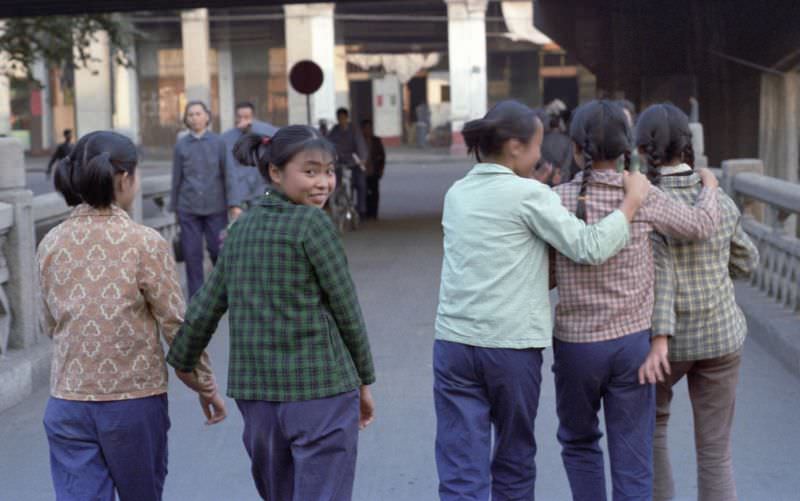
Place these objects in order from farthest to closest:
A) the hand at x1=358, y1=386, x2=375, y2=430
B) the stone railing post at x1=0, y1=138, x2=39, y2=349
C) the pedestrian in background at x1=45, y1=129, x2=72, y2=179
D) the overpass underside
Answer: the pedestrian in background at x1=45, y1=129, x2=72, y2=179 → the overpass underside → the stone railing post at x1=0, y1=138, x2=39, y2=349 → the hand at x1=358, y1=386, x2=375, y2=430

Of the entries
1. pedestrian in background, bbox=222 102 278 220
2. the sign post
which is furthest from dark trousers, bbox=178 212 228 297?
the sign post

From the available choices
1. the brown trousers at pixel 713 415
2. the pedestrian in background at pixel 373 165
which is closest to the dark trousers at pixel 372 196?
the pedestrian in background at pixel 373 165

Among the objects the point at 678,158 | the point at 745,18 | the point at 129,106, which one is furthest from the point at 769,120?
the point at 129,106

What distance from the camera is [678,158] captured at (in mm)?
4785

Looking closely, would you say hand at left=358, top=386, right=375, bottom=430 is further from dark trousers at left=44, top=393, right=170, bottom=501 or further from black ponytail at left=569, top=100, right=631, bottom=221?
black ponytail at left=569, top=100, right=631, bottom=221

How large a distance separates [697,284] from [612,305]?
16.0 inches

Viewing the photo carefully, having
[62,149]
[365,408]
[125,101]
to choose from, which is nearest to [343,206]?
[62,149]

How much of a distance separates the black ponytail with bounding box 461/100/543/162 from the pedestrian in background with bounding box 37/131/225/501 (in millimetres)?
1086

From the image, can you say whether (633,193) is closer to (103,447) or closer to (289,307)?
(289,307)

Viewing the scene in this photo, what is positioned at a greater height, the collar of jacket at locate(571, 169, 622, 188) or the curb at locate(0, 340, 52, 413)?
the collar of jacket at locate(571, 169, 622, 188)

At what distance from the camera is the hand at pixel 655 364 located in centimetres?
452

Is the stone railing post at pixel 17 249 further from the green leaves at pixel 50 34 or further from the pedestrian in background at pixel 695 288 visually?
the green leaves at pixel 50 34

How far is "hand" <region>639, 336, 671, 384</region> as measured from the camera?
4.52 metres

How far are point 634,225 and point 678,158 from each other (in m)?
0.41
